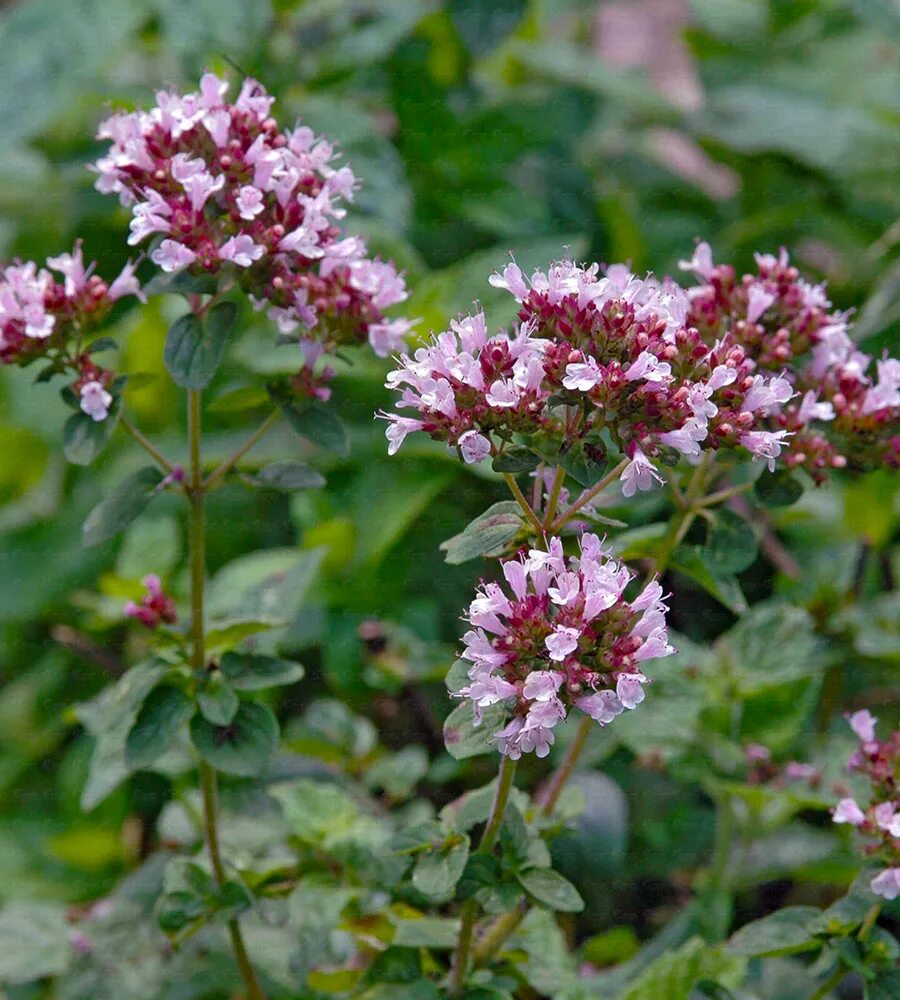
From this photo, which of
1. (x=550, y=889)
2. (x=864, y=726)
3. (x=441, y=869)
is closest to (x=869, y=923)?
(x=864, y=726)

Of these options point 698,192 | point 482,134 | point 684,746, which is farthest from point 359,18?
point 684,746

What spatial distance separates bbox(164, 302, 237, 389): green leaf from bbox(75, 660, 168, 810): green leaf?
32cm

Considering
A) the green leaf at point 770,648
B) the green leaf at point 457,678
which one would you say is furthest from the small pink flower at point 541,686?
the green leaf at point 770,648

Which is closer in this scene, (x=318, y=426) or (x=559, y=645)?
(x=559, y=645)

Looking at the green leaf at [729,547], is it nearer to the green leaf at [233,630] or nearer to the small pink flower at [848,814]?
the small pink flower at [848,814]

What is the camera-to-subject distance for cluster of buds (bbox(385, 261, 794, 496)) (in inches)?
40.0

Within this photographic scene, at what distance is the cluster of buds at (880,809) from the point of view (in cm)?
114

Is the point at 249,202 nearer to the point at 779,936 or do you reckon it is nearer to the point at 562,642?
the point at 562,642

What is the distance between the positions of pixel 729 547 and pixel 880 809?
286 millimetres

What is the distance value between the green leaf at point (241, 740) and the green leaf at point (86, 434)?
31cm

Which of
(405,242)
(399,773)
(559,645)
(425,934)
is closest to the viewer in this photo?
(559,645)

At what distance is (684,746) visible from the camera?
5.29ft

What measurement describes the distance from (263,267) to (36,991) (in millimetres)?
1136

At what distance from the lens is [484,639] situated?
1.01 m
